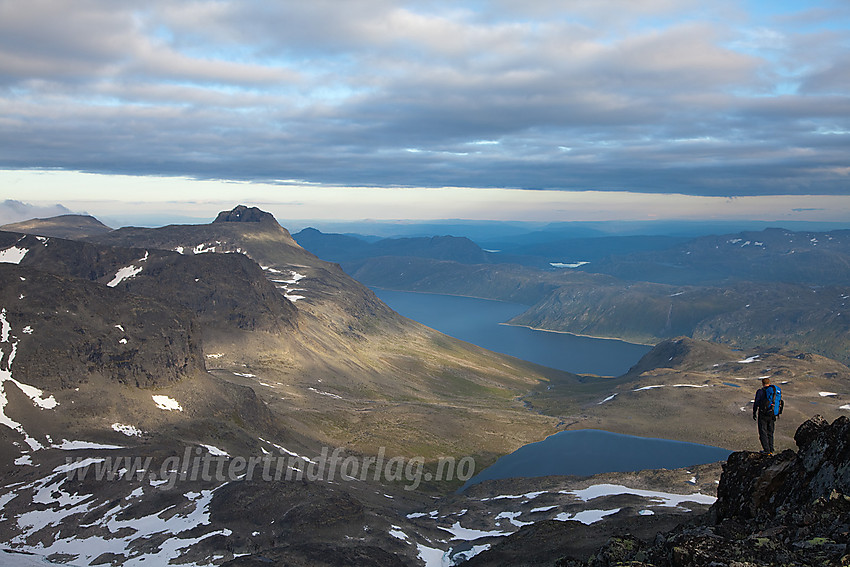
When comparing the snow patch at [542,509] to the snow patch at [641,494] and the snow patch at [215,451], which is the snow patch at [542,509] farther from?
the snow patch at [215,451]

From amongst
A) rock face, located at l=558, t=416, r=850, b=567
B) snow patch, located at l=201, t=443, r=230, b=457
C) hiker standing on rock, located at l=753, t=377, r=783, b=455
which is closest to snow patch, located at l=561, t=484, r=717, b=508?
hiker standing on rock, located at l=753, t=377, r=783, b=455

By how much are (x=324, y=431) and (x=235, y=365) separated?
56084 mm

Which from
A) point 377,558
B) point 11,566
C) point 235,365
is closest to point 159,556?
point 11,566

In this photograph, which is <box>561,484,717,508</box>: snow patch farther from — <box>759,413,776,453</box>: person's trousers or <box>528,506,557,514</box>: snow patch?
<box>759,413,776,453</box>: person's trousers

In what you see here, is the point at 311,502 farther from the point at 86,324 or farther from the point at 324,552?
the point at 86,324

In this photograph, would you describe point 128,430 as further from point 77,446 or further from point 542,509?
point 542,509

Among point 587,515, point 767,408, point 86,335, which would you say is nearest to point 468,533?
point 587,515

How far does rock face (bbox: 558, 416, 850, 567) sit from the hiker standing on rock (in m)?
2.40

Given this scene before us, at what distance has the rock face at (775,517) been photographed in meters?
23.1

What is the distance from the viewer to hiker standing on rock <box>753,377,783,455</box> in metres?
34.1

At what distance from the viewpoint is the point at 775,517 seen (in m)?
27.2

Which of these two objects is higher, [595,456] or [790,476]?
[790,476]

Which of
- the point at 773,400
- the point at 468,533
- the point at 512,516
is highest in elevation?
the point at 773,400

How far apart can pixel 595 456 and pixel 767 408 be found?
6070 inches
